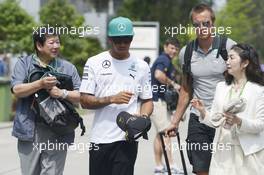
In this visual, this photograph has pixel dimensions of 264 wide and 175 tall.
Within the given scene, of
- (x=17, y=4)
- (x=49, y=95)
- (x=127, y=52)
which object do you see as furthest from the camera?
(x=17, y=4)

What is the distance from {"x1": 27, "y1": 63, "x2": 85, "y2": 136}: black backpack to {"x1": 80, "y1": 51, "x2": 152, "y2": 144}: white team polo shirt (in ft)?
1.20

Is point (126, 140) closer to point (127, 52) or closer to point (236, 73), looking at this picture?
point (127, 52)

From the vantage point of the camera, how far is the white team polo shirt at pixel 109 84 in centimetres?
504

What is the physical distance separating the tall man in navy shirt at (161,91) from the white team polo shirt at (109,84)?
371cm

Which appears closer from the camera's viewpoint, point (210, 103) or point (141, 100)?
point (141, 100)

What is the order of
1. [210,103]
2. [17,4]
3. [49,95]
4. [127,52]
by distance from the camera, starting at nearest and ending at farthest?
[127,52]
[49,95]
[210,103]
[17,4]

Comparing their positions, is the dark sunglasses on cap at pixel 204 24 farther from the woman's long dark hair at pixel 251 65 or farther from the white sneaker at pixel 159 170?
the white sneaker at pixel 159 170

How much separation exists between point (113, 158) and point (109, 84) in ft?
1.85

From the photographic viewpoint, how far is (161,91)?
9.12 m

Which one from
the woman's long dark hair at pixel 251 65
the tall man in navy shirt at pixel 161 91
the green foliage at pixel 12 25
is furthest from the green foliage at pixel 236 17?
the woman's long dark hair at pixel 251 65

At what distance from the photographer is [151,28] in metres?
28.0

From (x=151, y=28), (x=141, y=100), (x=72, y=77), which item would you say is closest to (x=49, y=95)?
(x=72, y=77)

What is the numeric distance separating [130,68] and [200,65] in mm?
1149

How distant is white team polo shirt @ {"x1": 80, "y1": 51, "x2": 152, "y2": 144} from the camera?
504 centimetres
